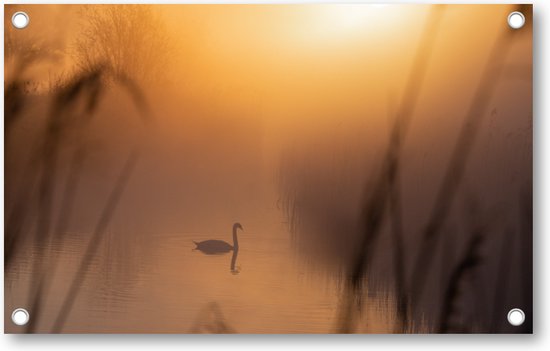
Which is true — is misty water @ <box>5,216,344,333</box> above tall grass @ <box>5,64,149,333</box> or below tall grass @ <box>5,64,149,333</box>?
below

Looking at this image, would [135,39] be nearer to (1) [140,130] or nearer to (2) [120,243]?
(1) [140,130]

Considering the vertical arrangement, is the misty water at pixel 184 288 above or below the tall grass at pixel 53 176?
below

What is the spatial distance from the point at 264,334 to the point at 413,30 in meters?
0.76

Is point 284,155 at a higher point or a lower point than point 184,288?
higher

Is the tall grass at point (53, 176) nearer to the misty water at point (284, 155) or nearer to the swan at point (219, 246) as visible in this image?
the misty water at point (284, 155)

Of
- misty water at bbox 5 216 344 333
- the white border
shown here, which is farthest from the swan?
the white border

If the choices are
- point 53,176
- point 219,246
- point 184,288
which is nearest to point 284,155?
point 219,246

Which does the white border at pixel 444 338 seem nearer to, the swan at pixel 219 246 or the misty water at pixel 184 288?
the misty water at pixel 184 288

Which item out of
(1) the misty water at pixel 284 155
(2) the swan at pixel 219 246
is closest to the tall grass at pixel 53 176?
(1) the misty water at pixel 284 155

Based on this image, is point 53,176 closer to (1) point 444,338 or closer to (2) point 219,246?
(2) point 219,246

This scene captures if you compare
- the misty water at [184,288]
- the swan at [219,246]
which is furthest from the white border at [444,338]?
the swan at [219,246]

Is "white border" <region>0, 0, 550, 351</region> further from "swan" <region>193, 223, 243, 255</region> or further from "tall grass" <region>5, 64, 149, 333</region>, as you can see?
"swan" <region>193, 223, 243, 255</region>

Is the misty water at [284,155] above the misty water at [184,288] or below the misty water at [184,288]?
above

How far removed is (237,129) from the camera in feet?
4.28
